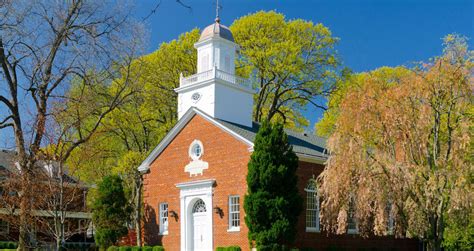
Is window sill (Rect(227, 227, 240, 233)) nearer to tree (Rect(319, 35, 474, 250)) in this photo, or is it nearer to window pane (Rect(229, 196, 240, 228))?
window pane (Rect(229, 196, 240, 228))

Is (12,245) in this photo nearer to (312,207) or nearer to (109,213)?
(109,213)

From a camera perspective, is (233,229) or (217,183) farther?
(217,183)

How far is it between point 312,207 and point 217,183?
4448 millimetres

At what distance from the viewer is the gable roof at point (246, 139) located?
25.4 m

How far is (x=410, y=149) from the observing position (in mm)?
18609

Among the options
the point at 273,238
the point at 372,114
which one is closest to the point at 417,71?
the point at 372,114

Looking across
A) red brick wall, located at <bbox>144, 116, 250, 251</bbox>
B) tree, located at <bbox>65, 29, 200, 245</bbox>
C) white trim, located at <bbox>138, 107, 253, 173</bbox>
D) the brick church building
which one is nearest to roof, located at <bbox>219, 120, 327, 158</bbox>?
the brick church building

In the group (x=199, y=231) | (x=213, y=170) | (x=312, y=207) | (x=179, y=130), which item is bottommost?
(x=199, y=231)

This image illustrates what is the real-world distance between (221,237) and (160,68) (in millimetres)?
16290

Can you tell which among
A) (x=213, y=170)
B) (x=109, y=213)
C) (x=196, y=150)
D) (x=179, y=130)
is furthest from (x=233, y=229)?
(x=109, y=213)

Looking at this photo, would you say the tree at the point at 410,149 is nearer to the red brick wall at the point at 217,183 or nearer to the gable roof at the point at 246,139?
the gable roof at the point at 246,139

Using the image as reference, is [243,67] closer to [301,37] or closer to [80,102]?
[301,37]

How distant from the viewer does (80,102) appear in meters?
23.8

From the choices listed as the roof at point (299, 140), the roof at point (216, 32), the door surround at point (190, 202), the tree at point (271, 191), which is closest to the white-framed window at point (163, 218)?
the door surround at point (190, 202)
